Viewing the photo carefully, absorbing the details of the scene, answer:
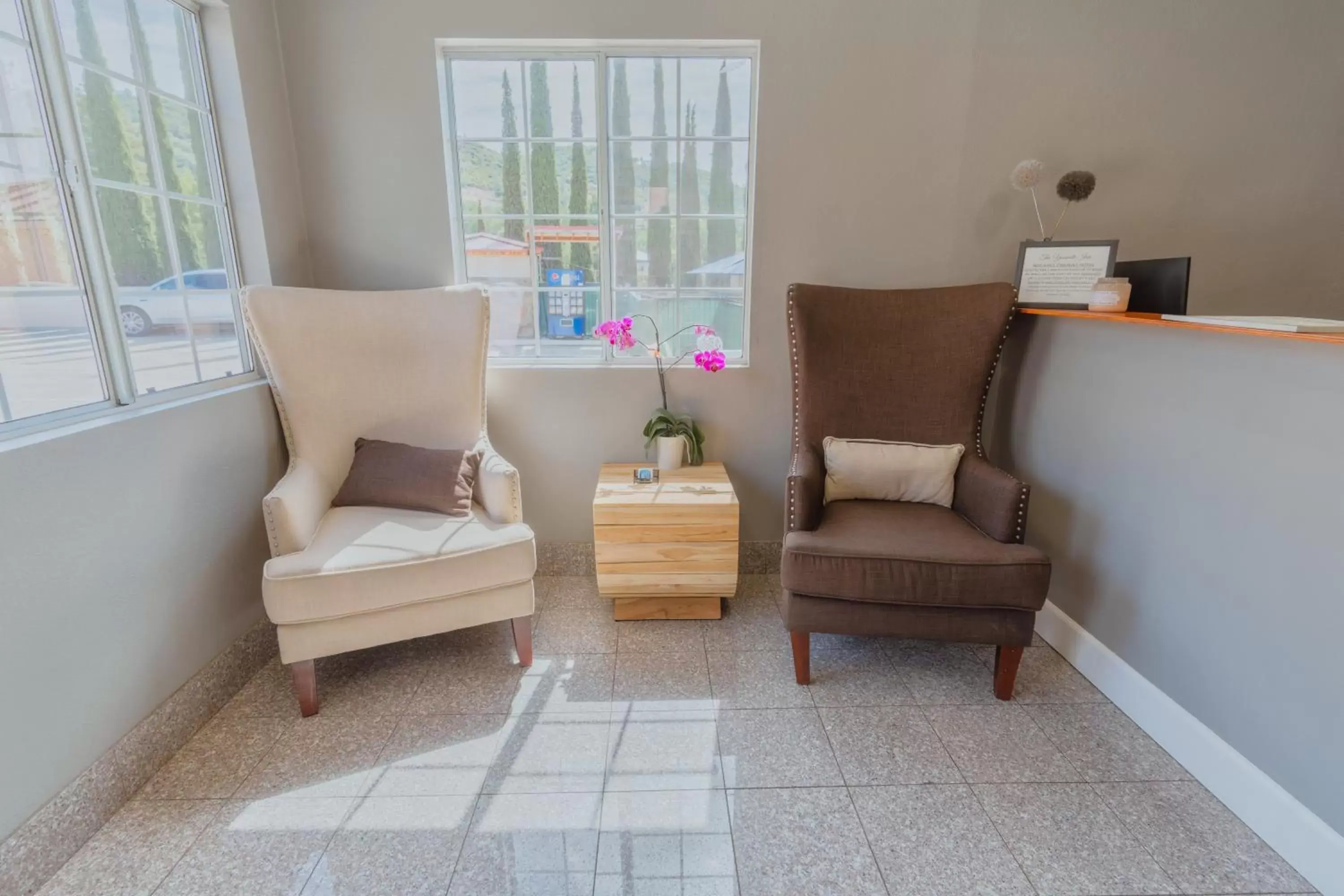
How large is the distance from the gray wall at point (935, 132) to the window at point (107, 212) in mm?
443

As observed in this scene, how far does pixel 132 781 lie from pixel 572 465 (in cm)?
162

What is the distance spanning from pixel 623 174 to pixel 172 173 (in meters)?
1.49

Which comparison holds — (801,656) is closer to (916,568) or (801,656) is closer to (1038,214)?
(916,568)

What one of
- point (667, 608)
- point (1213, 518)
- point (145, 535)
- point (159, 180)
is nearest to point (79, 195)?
point (159, 180)

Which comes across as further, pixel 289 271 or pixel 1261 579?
pixel 289 271

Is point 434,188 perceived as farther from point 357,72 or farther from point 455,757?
point 455,757

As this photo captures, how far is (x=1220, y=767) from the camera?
4.79 feet

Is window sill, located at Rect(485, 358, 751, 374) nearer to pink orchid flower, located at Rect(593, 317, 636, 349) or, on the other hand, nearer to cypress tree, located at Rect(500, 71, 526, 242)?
pink orchid flower, located at Rect(593, 317, 636, 349)

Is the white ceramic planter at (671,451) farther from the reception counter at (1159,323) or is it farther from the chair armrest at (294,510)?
the reception counter at (1159,323)

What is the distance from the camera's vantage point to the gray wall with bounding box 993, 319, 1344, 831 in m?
1.25

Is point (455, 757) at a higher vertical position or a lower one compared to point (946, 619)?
lower

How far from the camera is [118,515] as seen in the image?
4.84ft

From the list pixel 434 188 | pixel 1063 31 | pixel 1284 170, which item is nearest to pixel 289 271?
pixel 434 188

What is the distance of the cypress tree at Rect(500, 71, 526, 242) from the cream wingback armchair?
0.38 meters
